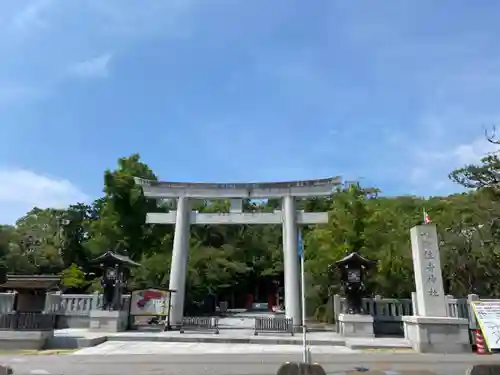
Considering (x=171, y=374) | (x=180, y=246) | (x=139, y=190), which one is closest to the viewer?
(x=171, y=374)

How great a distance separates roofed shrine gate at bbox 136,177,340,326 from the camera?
2180cm

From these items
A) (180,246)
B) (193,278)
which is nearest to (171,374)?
(180,246)

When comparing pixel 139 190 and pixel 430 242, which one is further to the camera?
pixel 139 190

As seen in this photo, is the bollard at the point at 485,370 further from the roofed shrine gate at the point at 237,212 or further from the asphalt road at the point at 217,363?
the roofed shrine gate at the point at 237,212

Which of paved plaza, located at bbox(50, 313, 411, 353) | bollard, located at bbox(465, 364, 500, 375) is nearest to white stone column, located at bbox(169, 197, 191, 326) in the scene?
paved plaza, located at bbox(50, 313, 411, 353)

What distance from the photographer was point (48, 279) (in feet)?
50.4

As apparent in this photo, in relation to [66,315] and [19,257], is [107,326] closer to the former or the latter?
[66,315]

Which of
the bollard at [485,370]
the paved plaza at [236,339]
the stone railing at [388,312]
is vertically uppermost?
the stone railing at [388,312]

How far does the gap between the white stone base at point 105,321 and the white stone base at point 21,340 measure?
13.5 feet

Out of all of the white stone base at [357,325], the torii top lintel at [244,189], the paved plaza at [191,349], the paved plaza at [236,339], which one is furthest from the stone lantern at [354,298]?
the torii top lintel at [244,189]

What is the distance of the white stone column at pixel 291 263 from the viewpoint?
68.0 ft

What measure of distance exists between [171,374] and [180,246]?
1253 cm

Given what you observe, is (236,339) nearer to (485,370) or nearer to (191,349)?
(191,349)

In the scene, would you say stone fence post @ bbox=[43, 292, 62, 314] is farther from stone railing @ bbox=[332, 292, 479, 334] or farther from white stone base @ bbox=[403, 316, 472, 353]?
white stone base @ bbox=[403, 316, 472, 353]
